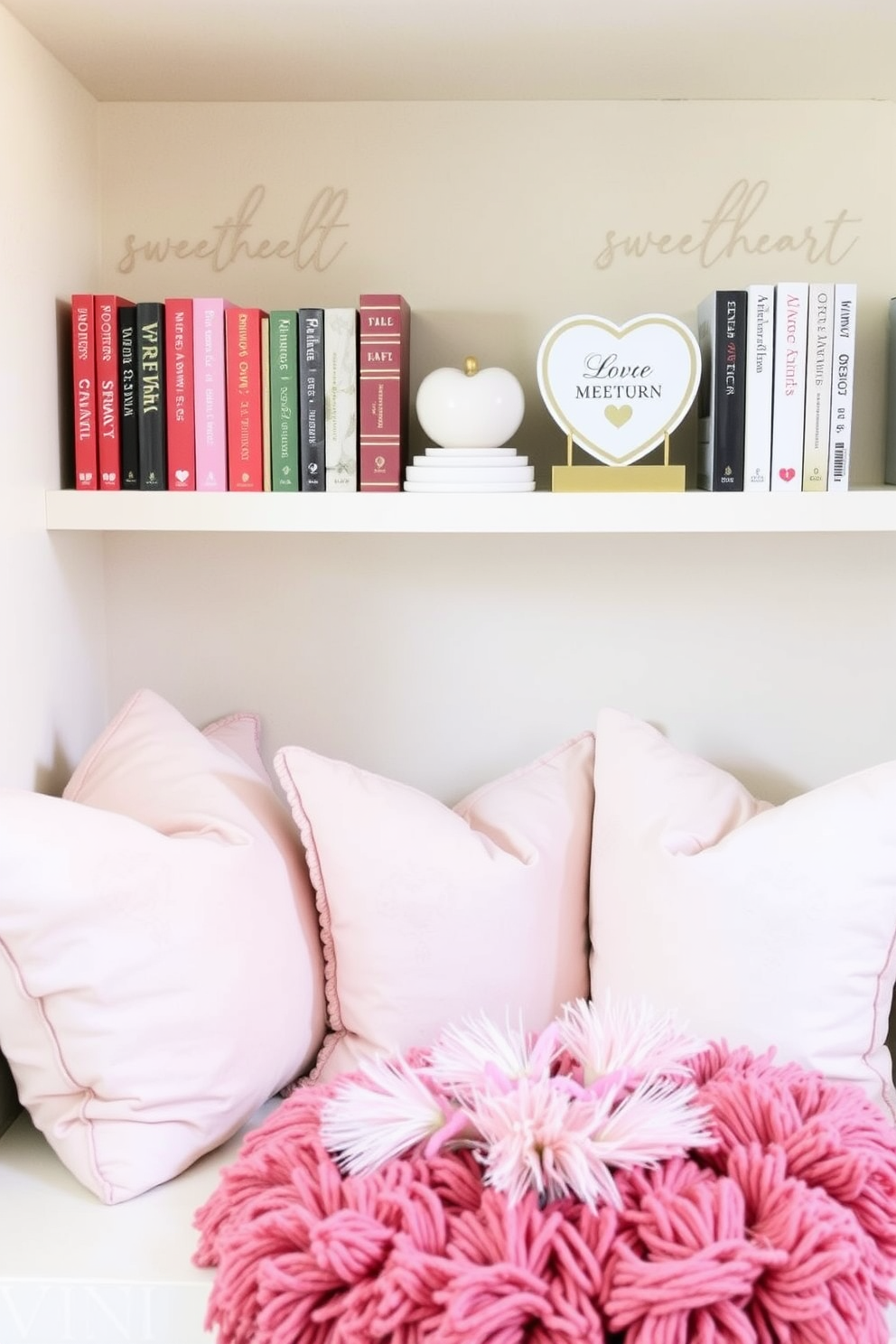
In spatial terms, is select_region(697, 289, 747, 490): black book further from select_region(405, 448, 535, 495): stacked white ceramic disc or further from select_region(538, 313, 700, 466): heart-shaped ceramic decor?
select_region(405, 448, 535, 495): stacked white ceramic disc

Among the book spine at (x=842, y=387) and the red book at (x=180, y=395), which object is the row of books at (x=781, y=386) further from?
the red book at (x=180, y=395)

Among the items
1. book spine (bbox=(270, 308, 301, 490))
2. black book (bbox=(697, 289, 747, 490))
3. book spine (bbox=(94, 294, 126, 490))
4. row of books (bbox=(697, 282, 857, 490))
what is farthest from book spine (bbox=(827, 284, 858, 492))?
book spine (bbox=(94, 294, 126, 490))

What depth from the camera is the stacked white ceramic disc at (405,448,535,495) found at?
1.45m

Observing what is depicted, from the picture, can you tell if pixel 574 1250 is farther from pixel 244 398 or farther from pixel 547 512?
pixel 244 398

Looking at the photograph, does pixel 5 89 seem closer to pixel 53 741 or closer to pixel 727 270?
pixel 53 741

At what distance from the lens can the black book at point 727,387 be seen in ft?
4.70

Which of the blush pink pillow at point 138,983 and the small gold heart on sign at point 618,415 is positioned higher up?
the small gold heart on sign at point 618,415

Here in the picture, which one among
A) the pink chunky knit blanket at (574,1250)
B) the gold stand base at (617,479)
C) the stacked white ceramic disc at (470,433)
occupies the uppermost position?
the stacked white ceramic disc at (470,433)

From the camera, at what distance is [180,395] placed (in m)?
1.47

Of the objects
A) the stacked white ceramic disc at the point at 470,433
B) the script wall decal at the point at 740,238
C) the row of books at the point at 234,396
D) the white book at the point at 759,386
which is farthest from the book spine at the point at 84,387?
the white book at the point at 759,386

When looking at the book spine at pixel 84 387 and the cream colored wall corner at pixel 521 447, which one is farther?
the cream colored wall corner at pixel 521 447

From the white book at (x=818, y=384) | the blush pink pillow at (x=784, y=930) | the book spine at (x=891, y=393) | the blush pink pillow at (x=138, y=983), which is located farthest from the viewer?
the book spine at (x=891, y=393)

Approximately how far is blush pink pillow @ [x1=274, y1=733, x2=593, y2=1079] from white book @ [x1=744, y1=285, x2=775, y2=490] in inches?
20.1

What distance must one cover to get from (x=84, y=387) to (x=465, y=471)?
479 millimetres
